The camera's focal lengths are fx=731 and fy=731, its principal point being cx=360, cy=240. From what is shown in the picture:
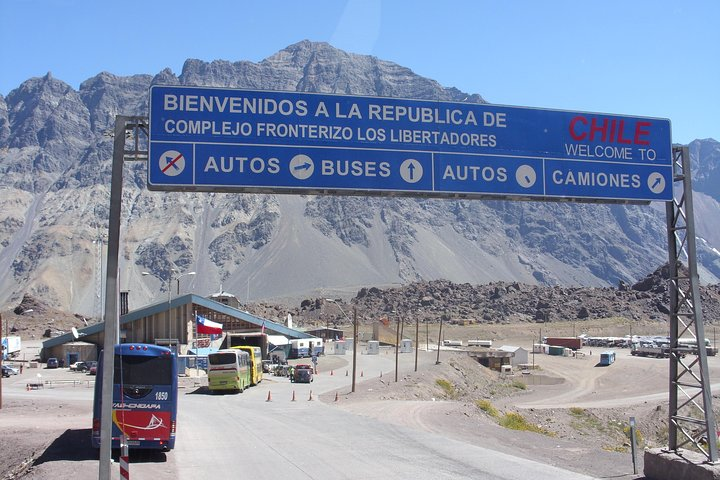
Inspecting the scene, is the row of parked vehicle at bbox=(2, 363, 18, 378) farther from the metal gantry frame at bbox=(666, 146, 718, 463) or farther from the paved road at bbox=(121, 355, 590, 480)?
the metal gantry frame at bbox=(666, 146, 718, 463)

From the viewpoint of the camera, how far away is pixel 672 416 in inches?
614

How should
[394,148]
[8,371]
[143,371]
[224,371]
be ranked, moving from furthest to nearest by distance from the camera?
[8,371] → [224,371] → [143,371] → [394,148]

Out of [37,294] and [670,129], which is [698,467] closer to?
[670,129]

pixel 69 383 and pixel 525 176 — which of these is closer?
pixel 525 176

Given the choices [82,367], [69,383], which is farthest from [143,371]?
[82,367]

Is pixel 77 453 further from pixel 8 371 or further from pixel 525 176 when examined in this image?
pixel 8 371

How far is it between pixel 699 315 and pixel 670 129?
4093 millimetres

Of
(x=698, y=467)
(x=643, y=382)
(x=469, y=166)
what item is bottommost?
(x=643, y=382)

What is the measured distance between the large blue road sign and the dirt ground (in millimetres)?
7295

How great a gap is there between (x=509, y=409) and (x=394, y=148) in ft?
96.4

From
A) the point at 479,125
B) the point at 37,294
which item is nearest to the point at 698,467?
the point at 479,125

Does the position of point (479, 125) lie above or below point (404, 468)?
above

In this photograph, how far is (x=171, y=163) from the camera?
42.8 feet

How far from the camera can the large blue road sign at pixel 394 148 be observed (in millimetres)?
13289
